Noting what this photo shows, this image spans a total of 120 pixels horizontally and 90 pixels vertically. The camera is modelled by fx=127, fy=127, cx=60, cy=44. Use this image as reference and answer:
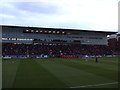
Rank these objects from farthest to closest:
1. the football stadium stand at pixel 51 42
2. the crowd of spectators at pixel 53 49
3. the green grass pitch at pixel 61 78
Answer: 1. the football stadium stand at pixel 51 42
2. the crowd of spectators at pixel 53 49
3. the green grass pitch at pixel 61 78

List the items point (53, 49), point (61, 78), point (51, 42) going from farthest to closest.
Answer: point (51, 42) → point (53, 49) → point (61, 78)

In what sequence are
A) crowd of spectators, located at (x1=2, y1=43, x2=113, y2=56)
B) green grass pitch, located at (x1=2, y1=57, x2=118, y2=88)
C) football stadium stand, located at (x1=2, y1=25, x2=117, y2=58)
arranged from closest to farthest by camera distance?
1. green grass pitch, located at (x1=2, y1=57, x2=118, y2=88)
2. crowd of spectators, located at (x1=2, y1=43, x2=113, y2=56)
3. football stadium stand, located at (x1=2, y1=25, x2=117, y2=58)

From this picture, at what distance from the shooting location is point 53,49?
57156mm

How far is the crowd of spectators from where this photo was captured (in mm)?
51469

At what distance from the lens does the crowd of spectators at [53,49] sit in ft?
169

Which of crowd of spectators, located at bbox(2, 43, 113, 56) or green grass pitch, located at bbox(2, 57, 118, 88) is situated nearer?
Result: green grass pitch, located at bbox(2, 57, 118, 88)

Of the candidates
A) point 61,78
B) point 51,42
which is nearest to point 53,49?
point 51,42

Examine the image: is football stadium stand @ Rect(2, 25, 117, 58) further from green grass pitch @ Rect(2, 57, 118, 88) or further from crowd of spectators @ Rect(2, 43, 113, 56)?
green grass pitch @ Rect(2, 57, 118, 88)

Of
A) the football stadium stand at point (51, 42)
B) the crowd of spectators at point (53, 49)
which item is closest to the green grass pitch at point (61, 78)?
the football stadium stand at point (51, 42)

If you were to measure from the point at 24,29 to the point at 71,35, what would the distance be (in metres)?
22.4

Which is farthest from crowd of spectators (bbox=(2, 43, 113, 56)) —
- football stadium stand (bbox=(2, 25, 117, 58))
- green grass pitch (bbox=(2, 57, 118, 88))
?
green grass pitch (bbox=(2, 57, 118, 88))

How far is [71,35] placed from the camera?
62406mm

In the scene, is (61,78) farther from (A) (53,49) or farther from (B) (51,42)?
(B) (51,42)

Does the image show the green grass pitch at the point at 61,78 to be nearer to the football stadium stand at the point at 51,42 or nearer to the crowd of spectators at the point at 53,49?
the football stadium stand at the point at 51,42
